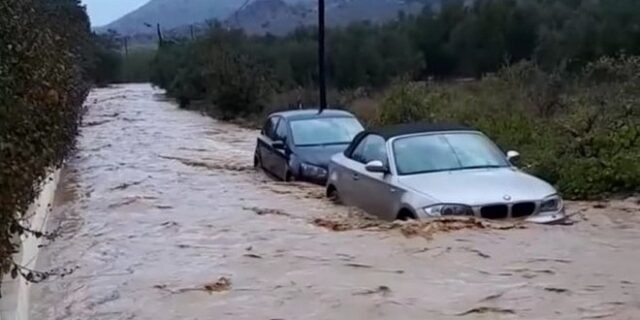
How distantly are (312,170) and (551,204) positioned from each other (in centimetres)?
672

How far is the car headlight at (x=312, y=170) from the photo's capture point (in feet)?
56.9

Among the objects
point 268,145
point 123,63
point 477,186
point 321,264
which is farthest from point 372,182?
point 123,63

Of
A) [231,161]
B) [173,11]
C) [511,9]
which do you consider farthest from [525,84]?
[173,11]

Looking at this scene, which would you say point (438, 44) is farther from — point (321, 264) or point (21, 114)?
point (21, 114)

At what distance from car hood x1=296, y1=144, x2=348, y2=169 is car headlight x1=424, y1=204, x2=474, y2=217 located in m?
6.54

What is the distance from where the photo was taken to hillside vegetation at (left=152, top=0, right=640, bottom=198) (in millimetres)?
16125

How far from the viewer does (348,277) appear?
33.1 feet

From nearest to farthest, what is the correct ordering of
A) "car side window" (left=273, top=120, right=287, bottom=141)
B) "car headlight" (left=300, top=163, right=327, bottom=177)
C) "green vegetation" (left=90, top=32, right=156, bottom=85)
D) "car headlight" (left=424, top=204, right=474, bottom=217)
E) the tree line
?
"car headlight" (left=424, top=204, right=474, bottom=217)
"car headlight" (left=300, top=163, right=327, bottom=177)
"car side window" (left=273, top=120, right=287, bottom=141)
the tree line
"green vegetation" (left=90, top=32, right=156, bottom=85)

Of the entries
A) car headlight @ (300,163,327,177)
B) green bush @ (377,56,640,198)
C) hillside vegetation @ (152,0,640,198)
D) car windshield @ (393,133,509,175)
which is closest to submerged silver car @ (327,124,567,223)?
car windshield @ (393,133,509,175)

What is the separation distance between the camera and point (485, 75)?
106ft

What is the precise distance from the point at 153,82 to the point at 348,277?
68638 mm

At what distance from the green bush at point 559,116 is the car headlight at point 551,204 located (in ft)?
10.4

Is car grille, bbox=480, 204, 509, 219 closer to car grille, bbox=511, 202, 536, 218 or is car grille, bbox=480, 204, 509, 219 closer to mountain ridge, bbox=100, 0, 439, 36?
car grille, bbox=511, 202, 536, 218

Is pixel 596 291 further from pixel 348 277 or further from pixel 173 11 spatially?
pixel 173 11
